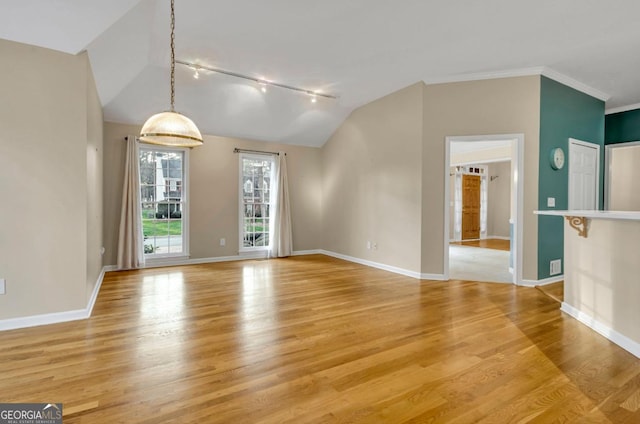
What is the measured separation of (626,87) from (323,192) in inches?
213

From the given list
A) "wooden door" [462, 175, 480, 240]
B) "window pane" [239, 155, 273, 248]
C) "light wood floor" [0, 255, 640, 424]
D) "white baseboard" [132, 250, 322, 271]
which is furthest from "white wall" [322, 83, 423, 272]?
"wooden door" [462, 175, 480, 240]

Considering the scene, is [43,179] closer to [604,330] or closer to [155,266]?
[155,266]

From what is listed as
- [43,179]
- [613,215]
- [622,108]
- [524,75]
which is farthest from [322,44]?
[622,108]

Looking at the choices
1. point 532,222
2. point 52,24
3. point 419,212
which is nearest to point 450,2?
point 419,212

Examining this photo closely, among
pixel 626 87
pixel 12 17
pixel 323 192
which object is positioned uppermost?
pixel 626 87

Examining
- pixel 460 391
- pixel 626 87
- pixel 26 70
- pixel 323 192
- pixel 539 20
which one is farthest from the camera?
pixel 323 192

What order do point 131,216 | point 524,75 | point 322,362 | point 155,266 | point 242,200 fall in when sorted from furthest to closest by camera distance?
point 242,200 → point 155,266 → point 131,216 → point 524,75 → point 322,362

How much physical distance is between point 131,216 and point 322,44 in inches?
161

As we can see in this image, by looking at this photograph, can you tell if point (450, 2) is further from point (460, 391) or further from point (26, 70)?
point (26, 70)

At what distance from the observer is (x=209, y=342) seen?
2629mm

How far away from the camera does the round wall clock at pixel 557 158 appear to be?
449 centimetres

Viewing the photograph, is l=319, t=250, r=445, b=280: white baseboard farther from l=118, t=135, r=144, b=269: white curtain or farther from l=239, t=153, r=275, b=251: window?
l=118, t=135, r=144, b=269: white curtain

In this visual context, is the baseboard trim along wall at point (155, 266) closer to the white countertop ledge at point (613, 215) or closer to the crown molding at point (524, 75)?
the white countertop ledge at point (613, 215)

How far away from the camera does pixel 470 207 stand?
10305 mm
